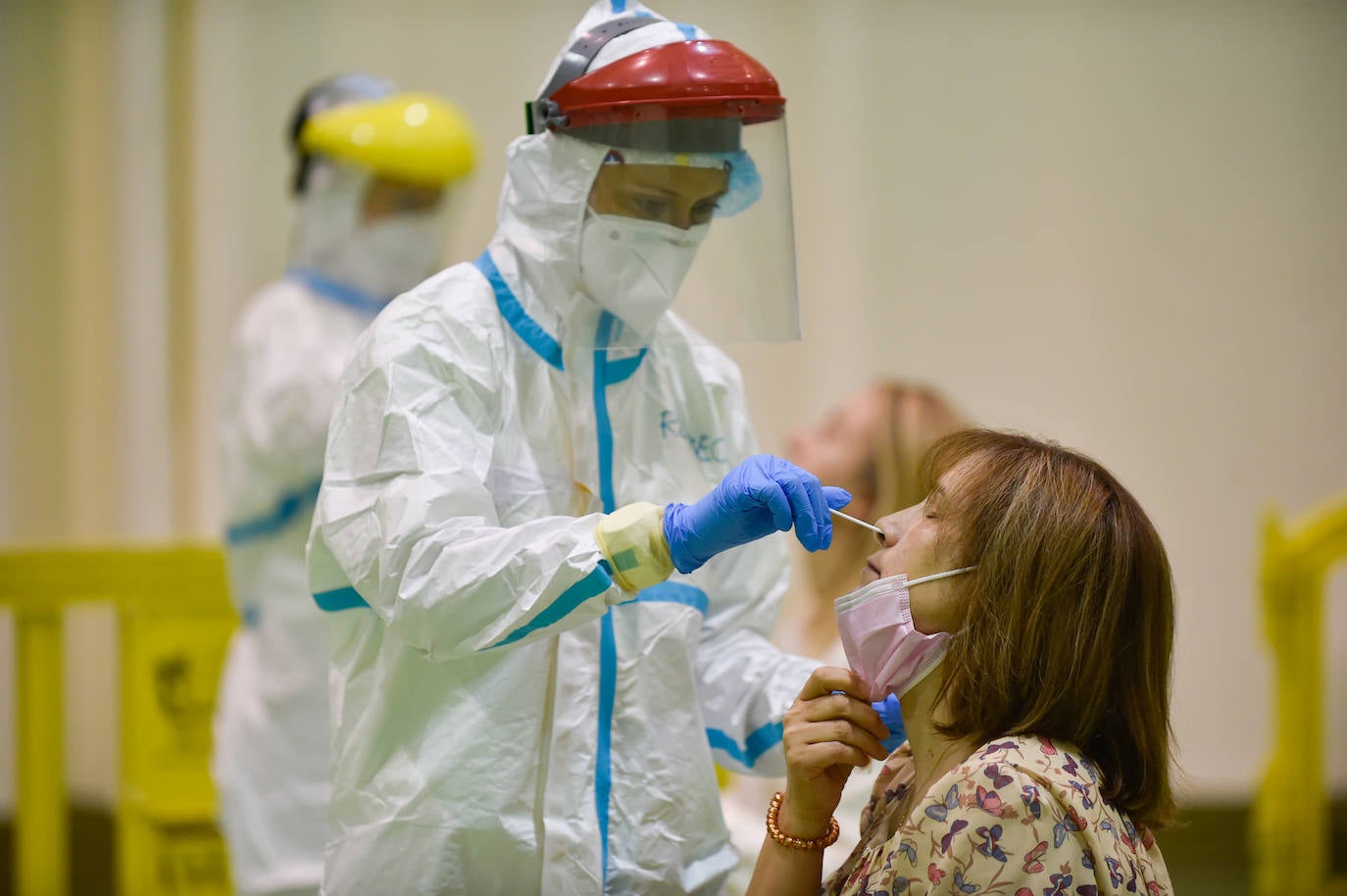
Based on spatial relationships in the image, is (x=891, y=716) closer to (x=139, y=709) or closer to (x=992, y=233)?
(x=139, y=709)

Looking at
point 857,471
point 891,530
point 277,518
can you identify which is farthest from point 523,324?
point 277,518

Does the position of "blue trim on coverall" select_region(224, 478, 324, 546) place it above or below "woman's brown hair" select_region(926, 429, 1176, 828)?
below

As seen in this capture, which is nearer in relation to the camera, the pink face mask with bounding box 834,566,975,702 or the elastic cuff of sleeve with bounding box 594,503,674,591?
the elastic cuff of sleeve with bounding box 594,503,674,591

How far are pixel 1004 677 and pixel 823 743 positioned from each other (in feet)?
0.70

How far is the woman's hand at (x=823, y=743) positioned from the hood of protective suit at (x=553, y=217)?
50 centimetres

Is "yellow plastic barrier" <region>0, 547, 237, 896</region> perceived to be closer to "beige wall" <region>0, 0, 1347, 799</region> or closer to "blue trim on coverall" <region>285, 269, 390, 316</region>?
"beige wall" <region>0, 0, 1347, 799</region>

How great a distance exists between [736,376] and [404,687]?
60 cm

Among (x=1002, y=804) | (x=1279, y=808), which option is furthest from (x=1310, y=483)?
(x=1002, y=804)

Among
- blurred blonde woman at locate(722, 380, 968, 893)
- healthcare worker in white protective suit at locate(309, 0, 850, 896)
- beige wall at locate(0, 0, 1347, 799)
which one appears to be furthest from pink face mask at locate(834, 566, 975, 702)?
beige wall at locate(0, 0, 1347, 799)

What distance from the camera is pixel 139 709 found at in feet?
10.7

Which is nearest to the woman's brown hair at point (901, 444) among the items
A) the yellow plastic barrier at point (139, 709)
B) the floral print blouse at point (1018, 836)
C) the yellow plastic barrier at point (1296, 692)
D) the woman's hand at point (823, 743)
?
the yellow plastic barrier at point (1296, 692)

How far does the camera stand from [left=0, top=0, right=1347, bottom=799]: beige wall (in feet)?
13.2

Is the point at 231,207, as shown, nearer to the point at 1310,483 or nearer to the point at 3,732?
the point at 3,732

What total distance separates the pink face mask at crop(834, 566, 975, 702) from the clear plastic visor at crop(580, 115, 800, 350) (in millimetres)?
389
